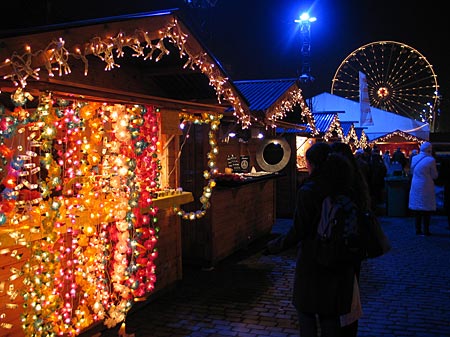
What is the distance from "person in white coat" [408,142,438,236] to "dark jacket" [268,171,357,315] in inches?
277

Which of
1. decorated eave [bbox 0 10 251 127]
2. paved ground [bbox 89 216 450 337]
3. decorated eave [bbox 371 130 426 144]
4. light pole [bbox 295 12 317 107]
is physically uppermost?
light pole [bbox 295 12 317 107]

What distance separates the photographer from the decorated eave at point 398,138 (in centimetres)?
2958

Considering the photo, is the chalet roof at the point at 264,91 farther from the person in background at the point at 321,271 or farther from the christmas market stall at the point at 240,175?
the person in background at the point at 321,271

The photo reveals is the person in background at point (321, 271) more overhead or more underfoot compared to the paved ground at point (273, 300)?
more overhead

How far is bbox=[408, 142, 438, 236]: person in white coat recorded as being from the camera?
969cm

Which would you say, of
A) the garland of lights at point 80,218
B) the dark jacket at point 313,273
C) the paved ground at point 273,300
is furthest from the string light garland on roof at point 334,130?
the dark jacket at point 313,273

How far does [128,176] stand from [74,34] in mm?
1588

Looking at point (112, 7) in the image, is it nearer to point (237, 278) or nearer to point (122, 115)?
point (122, 115)

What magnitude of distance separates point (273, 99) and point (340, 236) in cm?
617

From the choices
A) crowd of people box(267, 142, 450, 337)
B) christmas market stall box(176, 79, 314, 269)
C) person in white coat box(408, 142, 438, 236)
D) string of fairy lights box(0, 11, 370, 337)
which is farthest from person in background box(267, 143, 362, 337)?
person in white coat box(408, 142, 438, 236)

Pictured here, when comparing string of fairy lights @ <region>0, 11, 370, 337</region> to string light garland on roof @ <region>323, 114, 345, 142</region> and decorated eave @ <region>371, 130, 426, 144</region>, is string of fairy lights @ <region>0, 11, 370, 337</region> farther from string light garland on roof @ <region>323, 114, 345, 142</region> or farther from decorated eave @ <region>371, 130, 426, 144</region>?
decorated eave @ <region>371, 130, 426, 144</region>

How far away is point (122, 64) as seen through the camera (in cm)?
568

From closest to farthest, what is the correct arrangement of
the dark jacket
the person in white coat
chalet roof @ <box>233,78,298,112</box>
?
the dark jacket
chalet roof @ <box>233,78,298,112</box>
the person in white coat

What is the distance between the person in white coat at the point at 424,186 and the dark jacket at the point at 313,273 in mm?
7035
